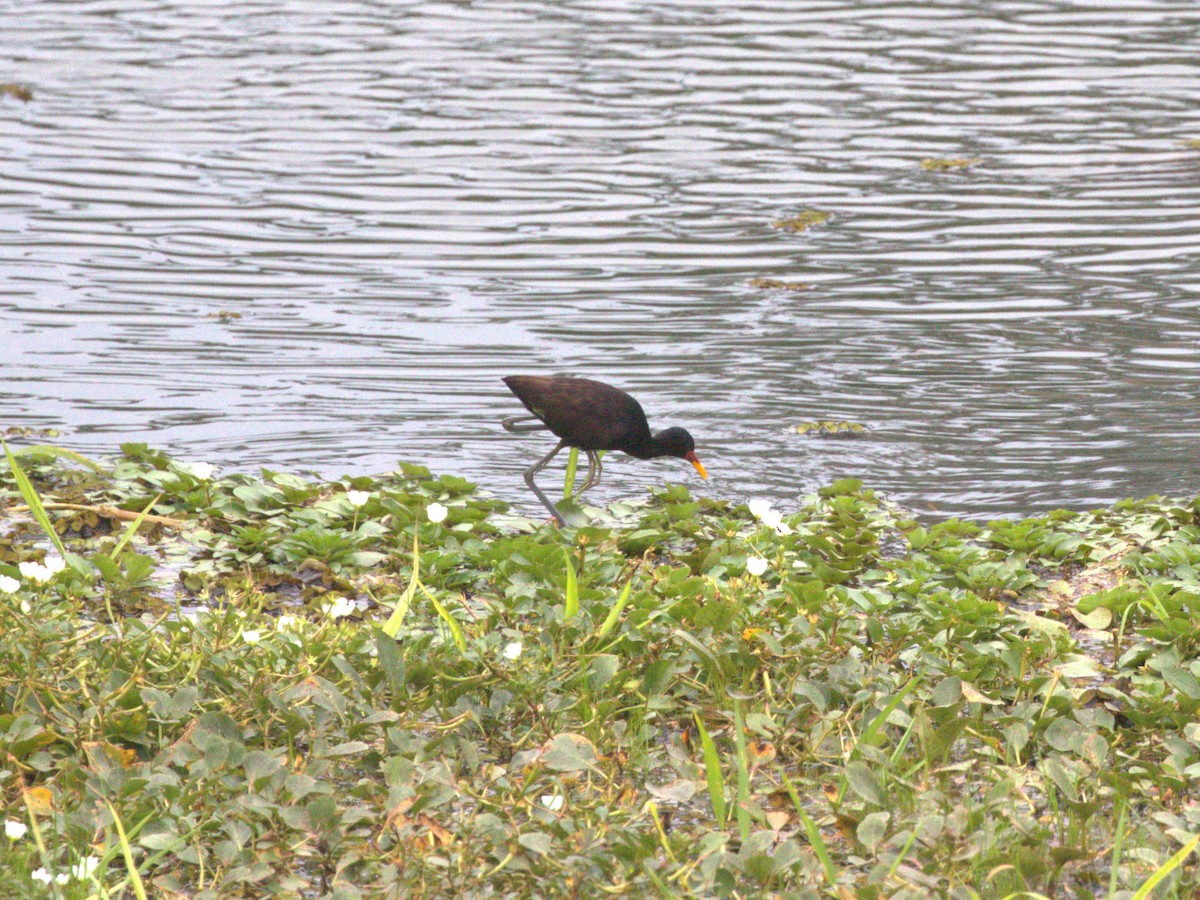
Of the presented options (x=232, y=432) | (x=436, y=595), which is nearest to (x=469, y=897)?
(x=436, y=595)

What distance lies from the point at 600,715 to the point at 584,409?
2.59 meters

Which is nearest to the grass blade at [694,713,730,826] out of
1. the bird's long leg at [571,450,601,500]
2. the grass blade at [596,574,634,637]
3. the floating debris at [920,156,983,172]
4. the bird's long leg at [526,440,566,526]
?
the grass blade at [596,574,634,637]

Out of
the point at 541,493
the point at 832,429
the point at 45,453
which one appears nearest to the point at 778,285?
the point at 832,429

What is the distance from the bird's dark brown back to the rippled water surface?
788 millimetres

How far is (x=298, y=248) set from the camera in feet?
37.4

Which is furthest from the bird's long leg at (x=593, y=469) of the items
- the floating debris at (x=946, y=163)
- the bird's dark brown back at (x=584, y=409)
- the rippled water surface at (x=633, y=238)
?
the floating debris at (x=946, y=163)

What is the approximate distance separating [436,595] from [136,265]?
6.69m

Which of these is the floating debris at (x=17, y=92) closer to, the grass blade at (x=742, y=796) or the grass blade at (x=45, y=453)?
the grass blade at (x=45, y=453)

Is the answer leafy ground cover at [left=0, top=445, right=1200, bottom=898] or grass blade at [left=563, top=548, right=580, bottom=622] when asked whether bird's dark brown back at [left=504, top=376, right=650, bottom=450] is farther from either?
grass blade at [left=563, top=548, right=580, bottom=622]

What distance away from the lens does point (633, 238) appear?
11.6m

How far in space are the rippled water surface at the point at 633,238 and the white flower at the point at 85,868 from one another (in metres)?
4.31

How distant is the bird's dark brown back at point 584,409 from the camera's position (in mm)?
6730

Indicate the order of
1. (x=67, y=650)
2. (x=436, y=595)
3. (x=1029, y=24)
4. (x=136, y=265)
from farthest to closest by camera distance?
1. (x=1029, y=24)
2. (x=136, y=265)
3. (x=436, y=595)
4. (x=67, y=650)

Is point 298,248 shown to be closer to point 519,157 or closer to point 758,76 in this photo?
point 519,157
